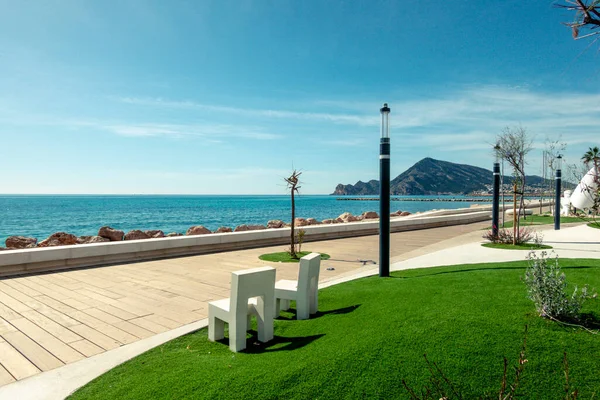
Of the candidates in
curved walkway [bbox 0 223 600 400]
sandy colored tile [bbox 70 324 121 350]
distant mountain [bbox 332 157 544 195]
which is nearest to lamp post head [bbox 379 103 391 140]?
curved walkway [bbox 0 223 600 400]

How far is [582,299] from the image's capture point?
4.34 m

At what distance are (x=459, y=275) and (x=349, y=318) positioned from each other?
273 centimetres

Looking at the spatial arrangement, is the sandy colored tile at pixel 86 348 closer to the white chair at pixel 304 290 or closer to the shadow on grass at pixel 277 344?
the shadow on grass at pixel 277 344

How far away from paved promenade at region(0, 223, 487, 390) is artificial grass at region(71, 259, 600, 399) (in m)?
0.82

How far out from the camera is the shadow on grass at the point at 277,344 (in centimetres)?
388

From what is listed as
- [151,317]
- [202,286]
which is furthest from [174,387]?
[202,286]

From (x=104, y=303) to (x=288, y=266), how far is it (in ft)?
13.3

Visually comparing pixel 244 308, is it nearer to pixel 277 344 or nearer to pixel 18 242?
pixel 277 344

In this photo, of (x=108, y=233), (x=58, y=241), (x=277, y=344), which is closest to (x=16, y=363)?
(x=277, y=344)

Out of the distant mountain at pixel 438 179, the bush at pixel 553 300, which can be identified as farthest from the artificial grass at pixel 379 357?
the distant mountain at pixel 438 179

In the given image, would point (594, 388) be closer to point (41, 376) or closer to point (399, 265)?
point (41, 376)

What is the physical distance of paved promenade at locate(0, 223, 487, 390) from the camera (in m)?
4.21

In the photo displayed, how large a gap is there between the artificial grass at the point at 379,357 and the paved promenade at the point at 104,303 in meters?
0.82

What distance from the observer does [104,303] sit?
233 inches
